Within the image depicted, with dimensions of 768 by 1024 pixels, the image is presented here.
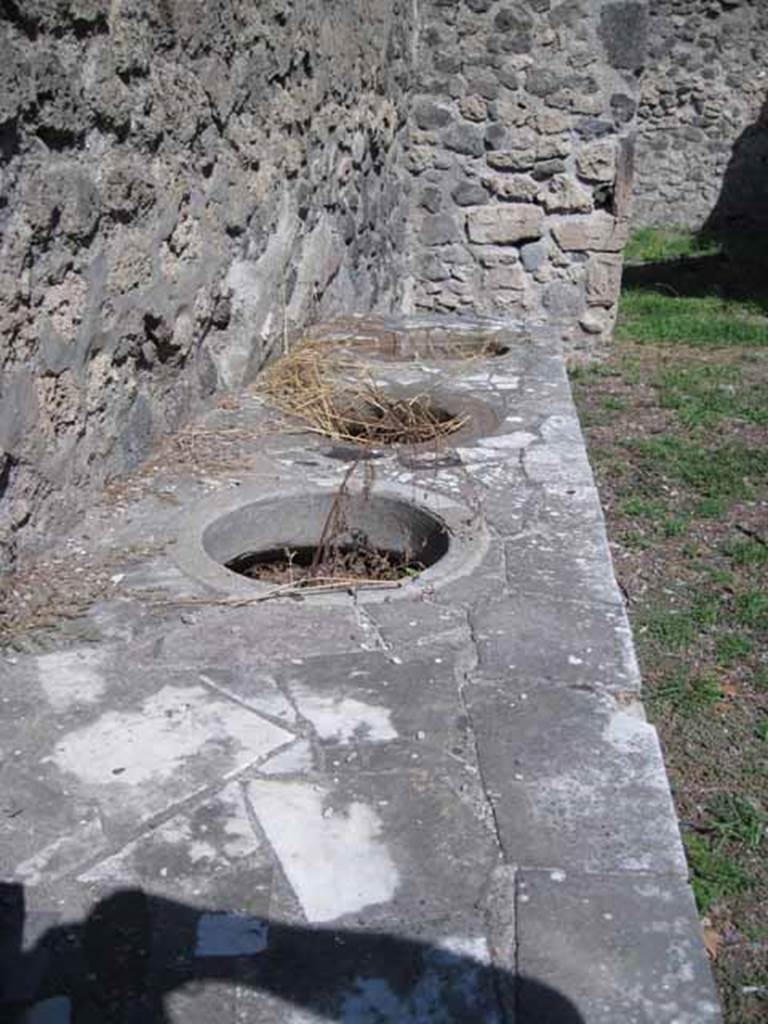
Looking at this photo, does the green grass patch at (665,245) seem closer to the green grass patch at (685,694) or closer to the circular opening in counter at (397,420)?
the circular opening in counter at (397,420)

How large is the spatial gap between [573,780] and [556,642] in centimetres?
48

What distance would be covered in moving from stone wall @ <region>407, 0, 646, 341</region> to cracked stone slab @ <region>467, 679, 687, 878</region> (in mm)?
5122

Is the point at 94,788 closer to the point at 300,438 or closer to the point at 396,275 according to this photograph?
the point at 300,438

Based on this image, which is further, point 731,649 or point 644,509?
point 644,509

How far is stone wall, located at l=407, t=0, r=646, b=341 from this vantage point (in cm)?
655

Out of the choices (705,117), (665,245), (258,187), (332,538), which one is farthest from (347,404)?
(705,117)

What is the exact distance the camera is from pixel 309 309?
16.0ft

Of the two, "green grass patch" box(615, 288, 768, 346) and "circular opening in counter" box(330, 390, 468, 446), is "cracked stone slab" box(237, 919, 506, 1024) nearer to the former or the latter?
"circular opening in counter" box(330, 390, 468, 446)

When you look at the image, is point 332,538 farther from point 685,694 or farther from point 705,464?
point 705,464

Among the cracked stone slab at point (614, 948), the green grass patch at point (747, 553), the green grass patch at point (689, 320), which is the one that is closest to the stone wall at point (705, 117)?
the green grass patch at point (689, 320)

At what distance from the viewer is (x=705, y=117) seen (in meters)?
12.9

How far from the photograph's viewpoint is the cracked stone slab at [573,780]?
175cm

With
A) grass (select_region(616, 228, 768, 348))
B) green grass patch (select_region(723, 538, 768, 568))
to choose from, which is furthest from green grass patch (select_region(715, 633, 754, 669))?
grass (select_region(616, 228, 768, 348))

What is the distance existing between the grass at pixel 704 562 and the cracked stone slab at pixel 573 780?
0.66 metres
